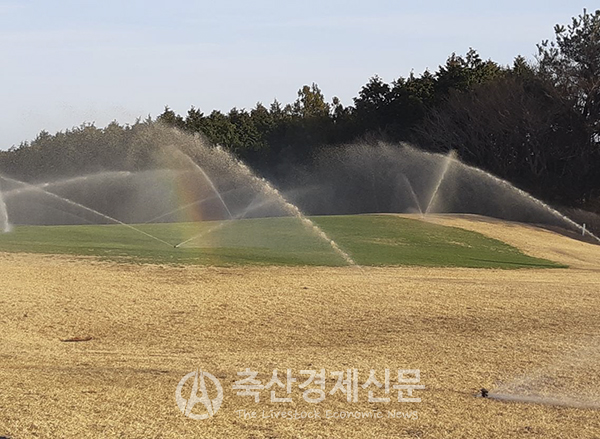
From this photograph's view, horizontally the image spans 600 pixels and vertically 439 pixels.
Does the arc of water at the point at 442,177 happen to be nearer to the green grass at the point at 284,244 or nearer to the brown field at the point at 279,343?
the green grass at the point at 284,244

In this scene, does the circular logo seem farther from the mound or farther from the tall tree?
the tall tree

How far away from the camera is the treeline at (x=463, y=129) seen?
52531 mm

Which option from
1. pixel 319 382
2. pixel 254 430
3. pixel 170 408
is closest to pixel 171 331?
pixel 319 382

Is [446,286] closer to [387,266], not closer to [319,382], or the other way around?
[387,266]

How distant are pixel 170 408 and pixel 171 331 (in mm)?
5029

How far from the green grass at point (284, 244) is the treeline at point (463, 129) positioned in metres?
21.2

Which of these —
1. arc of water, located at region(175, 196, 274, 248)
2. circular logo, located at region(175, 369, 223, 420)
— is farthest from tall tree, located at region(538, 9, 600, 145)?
circular logo, located at region(175, 369, 223, 420)

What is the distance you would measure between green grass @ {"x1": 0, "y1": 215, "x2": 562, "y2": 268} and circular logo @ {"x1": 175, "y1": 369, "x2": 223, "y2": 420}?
38.0 ft

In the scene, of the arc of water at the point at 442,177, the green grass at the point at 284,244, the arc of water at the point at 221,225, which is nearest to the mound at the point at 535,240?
the green grass at the point at 284,244

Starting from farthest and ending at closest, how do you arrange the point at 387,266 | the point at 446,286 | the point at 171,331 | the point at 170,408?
the point at 387,266, the point at 446,286, the point at 171,331, the point at 170,408

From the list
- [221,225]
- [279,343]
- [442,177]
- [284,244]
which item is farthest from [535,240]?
[279,343]

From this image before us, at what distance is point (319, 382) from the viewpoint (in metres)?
9.75

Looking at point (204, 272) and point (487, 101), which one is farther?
point (487, 101)

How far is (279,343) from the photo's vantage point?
12.6 m
